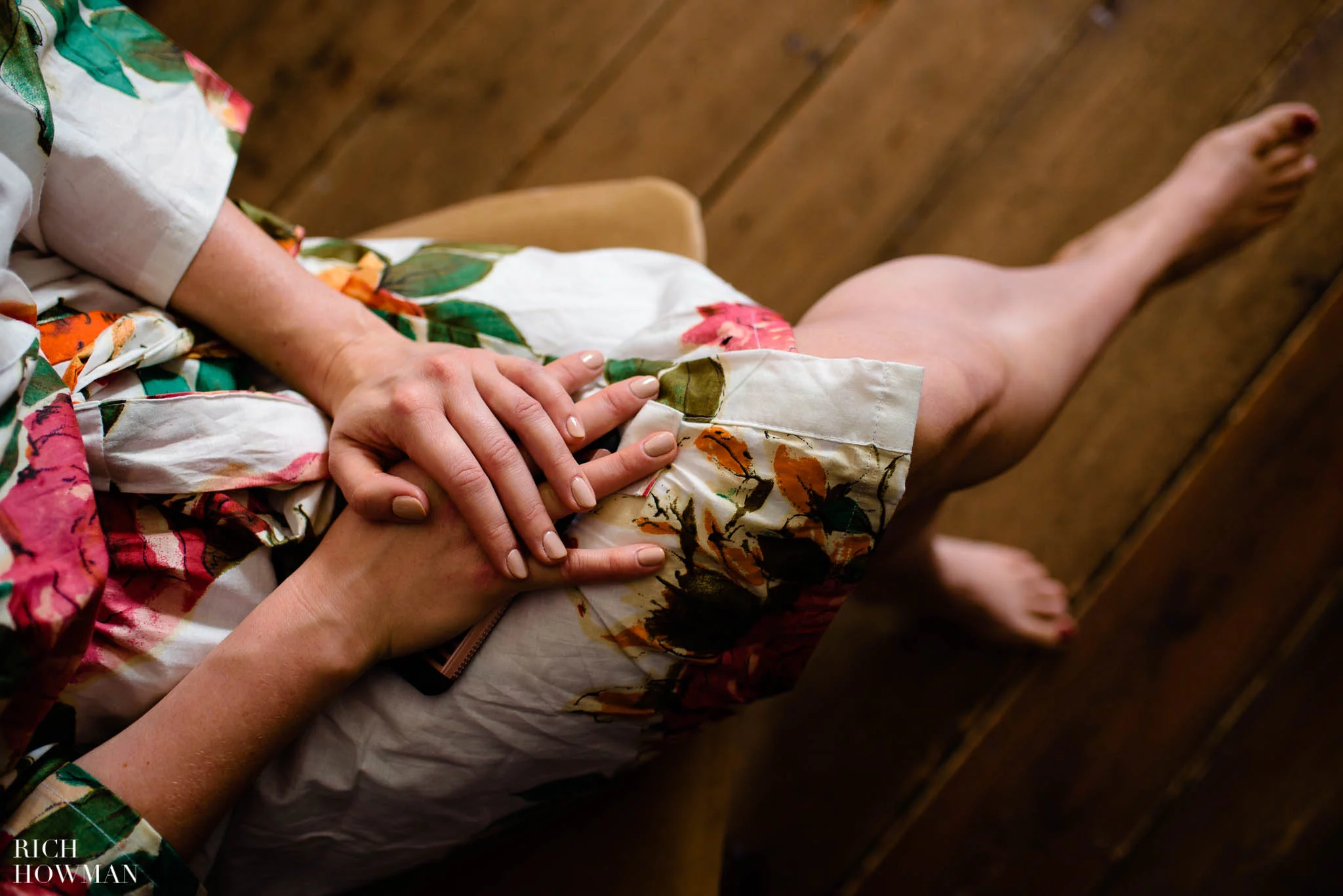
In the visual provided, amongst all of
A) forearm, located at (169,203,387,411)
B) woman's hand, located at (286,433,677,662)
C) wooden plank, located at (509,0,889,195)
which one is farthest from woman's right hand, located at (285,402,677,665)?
wooden plank, located at (509,0,889,195)

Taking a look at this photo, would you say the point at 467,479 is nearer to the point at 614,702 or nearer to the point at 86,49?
the point at 614,702

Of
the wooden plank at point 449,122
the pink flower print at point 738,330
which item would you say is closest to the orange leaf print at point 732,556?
the pink flower print at point 738,330

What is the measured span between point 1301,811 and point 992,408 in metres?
0.65

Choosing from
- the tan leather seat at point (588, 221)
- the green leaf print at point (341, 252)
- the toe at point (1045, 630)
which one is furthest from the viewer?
the toe at point (1045, 630)

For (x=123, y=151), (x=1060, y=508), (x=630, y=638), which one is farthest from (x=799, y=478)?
(x=1060, y=508)

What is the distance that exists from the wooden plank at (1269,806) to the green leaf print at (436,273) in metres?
0.87

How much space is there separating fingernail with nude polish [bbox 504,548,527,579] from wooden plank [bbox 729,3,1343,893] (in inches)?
20.5

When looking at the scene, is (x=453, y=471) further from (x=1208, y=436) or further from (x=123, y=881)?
(x=1208, y=436)

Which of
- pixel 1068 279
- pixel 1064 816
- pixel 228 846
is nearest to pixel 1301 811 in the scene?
pixel 1064 816

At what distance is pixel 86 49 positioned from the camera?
490 millimetres

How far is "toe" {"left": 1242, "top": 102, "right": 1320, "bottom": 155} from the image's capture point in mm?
808

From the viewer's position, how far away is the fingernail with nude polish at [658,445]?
441 millimetres

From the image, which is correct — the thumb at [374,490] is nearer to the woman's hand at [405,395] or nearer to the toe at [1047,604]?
the woman's hand at [405,395]

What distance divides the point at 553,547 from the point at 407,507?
93 millimetres
